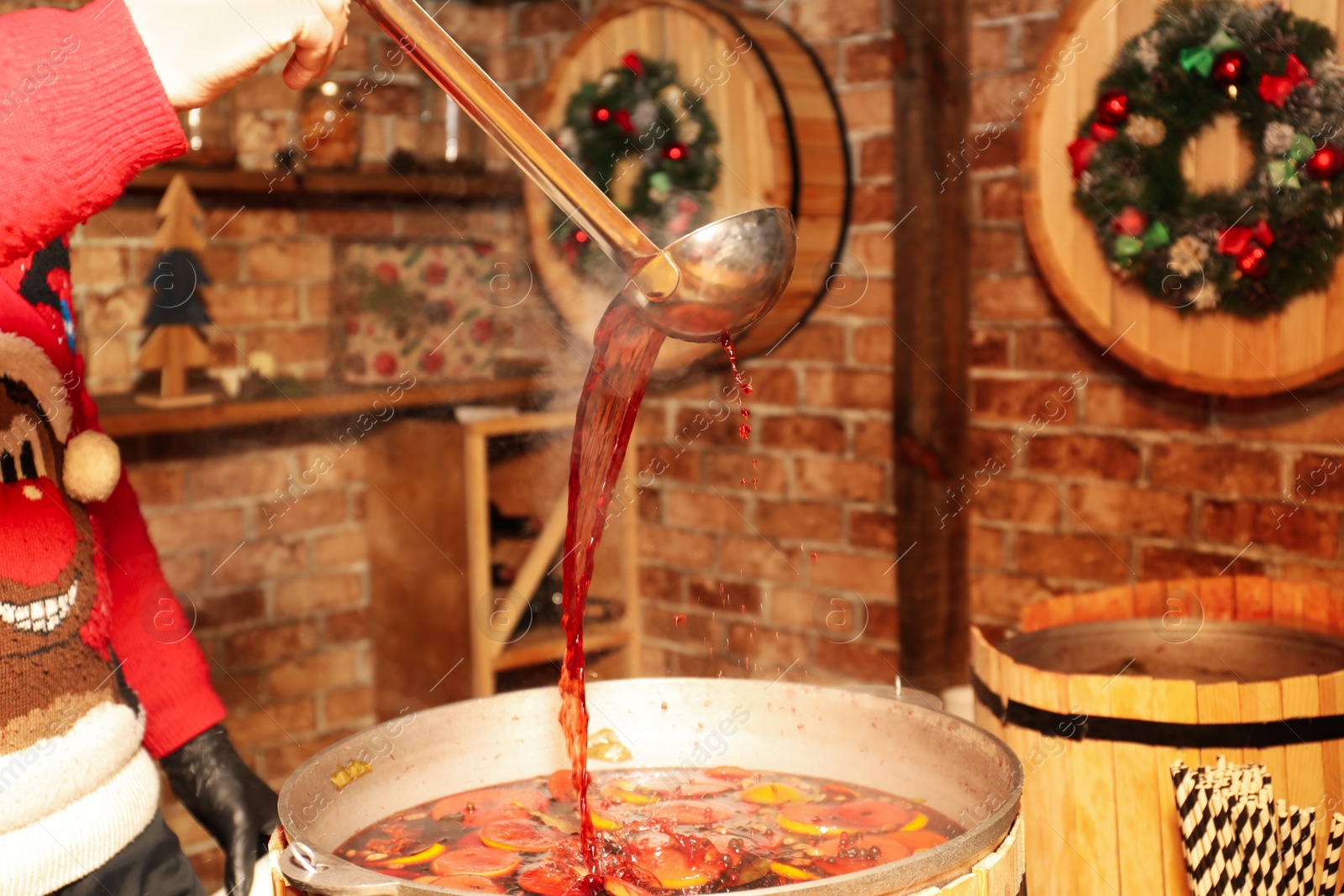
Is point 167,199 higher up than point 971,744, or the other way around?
point 167,199

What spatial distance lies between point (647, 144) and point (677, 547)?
1.04 meters

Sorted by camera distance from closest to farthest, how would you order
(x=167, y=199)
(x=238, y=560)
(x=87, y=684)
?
(x=87, y=684) < (x=167, y=199) < (x=238, y=560)

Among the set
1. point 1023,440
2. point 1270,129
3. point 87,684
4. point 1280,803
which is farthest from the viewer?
point 1023,440

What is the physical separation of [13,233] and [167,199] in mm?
2006

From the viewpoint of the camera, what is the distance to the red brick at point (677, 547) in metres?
3.26

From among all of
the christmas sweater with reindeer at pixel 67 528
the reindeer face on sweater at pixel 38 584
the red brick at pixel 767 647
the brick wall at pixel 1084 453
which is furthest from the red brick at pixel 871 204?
the reindeer face on sweater at pixel 38 584

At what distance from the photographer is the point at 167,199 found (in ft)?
9.22

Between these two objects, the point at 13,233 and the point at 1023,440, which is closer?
the point at 13,233

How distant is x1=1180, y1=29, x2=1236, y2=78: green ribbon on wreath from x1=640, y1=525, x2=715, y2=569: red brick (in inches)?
62.7

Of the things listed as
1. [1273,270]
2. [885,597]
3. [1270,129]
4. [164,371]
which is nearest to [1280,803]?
[1273,270]

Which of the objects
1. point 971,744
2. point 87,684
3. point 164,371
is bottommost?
point 971,744

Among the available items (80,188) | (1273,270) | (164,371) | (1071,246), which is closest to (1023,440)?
(1071,246)

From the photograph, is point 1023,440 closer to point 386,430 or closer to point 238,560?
point 386,430

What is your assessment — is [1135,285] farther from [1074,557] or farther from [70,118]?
[70,118]
